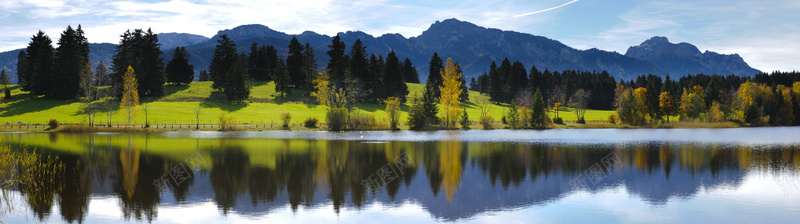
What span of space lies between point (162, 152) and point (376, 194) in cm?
2697

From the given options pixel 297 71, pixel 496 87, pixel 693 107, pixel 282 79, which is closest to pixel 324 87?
pixel 282 79

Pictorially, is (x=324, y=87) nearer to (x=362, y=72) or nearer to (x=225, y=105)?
(x=225, y=105)

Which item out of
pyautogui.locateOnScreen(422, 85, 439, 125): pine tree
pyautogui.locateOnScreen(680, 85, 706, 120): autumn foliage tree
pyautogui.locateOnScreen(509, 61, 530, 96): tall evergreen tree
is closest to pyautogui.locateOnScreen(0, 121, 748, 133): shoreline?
pyautogui.locateOnScreen(422, 85, 439, 125): pine tree

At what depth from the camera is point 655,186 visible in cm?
2752

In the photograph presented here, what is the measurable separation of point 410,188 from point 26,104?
96444 millimetres

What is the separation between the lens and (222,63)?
11950 cm

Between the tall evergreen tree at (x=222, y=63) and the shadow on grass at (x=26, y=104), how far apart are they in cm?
2890

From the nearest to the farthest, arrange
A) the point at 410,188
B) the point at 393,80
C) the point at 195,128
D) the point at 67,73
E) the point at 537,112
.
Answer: the point at 410,188
the point at 195,128
the point at 537,112
the point at 67,73
the point at 393,80

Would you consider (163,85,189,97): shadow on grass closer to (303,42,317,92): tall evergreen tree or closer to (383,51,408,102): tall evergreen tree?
(303,42,317,92): tall evergreen tree

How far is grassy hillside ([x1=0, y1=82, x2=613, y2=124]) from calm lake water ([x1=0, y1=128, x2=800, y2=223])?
47.6 m

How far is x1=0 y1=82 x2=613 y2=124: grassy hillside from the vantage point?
85.2 meters

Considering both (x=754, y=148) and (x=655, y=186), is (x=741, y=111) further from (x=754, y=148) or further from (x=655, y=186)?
(x=655, y=186)

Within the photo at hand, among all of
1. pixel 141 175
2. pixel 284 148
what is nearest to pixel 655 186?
pixel 141 175

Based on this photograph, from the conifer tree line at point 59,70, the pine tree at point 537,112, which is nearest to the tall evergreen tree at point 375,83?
the pine tree at point 537,112
